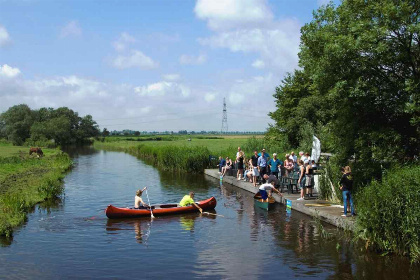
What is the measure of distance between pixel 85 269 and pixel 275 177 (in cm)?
1217

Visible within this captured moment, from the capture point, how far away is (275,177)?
70.3 feet

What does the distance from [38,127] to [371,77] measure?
100451 millimetres

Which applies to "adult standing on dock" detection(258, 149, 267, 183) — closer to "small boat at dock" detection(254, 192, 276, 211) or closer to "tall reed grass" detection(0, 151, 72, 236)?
"small boat at dock" detection(254, 192, 276, 211)

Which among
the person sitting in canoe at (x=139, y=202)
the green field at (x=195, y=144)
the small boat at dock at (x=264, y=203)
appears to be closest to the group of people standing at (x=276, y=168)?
the small boat at dock at (x=264, y=203)

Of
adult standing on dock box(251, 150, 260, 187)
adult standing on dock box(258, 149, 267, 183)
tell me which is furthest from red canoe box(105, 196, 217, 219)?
adult standing on dock box(251, 150, 260, 187)

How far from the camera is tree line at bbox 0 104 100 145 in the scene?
103m

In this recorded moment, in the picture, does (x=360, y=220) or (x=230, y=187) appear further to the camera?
(x=230, y=187)

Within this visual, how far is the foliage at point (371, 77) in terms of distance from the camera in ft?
46.1

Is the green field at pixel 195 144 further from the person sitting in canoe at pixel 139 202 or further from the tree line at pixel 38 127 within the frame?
the person sitting in canoe at pixel 139 202

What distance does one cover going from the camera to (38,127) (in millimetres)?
103375

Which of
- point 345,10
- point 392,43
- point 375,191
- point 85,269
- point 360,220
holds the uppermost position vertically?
point 345,10

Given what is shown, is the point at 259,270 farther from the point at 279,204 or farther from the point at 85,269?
the point at 279,204

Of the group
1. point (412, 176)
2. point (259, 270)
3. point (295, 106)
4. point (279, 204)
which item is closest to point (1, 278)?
point (259, 270)

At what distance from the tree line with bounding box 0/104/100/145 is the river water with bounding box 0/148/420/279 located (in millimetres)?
83382
